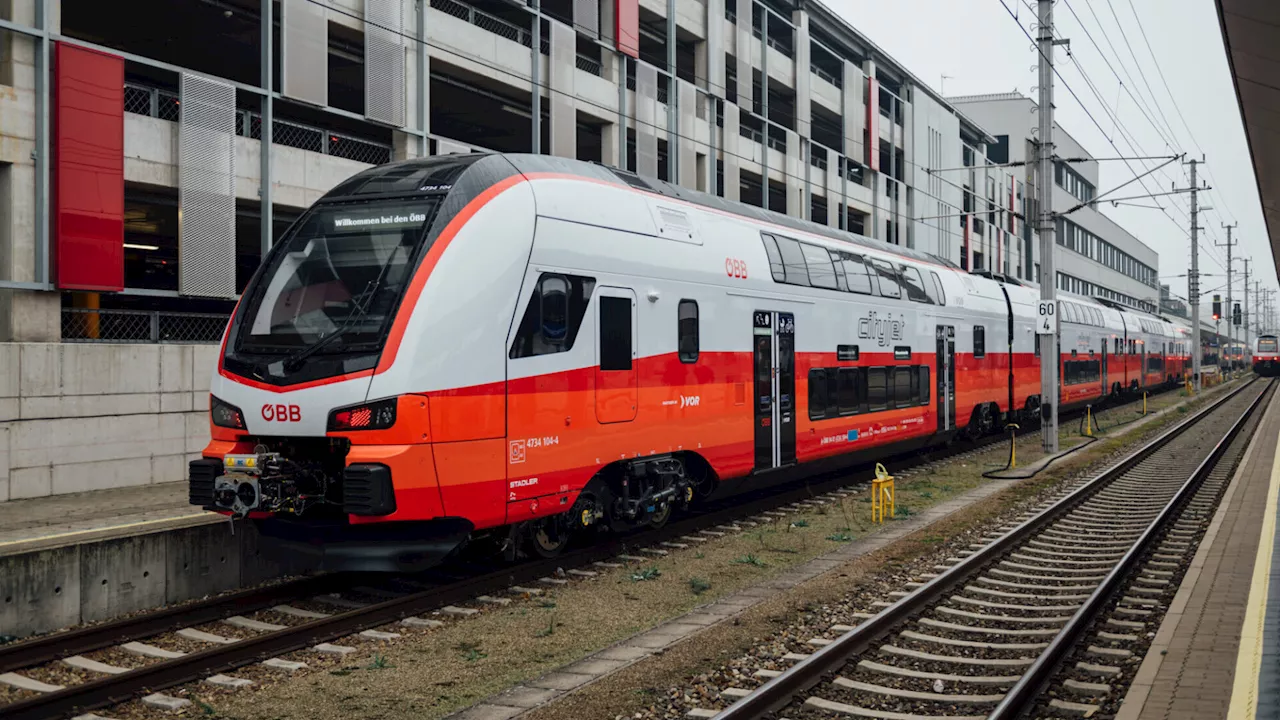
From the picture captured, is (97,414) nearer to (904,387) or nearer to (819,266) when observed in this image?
(819,266)

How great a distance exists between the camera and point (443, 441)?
873cm

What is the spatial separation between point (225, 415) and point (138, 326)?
26.3 ft

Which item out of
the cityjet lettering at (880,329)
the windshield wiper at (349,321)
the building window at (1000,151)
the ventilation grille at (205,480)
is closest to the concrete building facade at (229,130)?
the ventilation grille at (205,480)

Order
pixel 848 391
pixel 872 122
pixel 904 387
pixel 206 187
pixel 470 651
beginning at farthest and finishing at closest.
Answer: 1. pixel 872 122
2. pixel 904 387
3. pixel 848 391
4. pixel 206 187
5. pixel 470 651

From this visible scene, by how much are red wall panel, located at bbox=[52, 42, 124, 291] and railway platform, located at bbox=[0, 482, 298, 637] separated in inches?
166

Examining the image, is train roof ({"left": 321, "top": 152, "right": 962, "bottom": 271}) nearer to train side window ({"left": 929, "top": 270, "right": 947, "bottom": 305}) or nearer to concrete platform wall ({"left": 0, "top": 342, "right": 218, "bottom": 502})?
concrete platform wall ({"left": 0, "top": 342, "right": 218, "bottom": 502})

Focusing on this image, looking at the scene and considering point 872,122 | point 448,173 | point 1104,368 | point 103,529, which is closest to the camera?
point 448,173

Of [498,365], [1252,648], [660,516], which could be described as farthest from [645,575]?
[1252,648]

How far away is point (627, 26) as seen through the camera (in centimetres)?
2652

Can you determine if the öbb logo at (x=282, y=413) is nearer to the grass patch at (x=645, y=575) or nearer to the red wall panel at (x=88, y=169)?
the grass patch at (x=645, y=575)

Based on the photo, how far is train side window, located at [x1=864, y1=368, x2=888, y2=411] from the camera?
17.2m

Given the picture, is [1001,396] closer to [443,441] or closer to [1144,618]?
[1144,618]

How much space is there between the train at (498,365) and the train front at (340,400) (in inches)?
0.8

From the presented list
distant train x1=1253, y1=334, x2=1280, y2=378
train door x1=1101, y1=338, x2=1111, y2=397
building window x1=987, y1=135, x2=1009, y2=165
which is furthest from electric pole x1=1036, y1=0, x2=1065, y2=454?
distant train x1=1253, y1=334, x2=1280, y2=378
